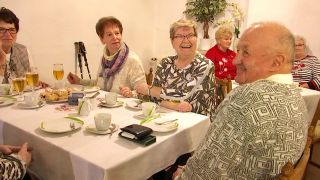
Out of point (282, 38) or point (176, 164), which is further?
point (176, 164)

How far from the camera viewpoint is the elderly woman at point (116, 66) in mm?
2482

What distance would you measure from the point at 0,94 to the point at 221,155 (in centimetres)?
167

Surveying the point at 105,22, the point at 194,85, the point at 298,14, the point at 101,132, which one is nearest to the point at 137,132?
the point at 101,132

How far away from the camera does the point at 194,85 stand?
1964 mm

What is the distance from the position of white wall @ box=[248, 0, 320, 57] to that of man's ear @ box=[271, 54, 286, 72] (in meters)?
2.64

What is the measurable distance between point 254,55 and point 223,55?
252cm

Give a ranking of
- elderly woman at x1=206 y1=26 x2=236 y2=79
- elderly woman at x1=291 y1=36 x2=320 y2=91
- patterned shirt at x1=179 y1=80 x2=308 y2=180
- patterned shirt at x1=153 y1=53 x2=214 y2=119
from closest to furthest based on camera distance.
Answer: patterned shirt at x1=179 y1=80 x2=308 y2=180
patterned shirt at x1=153 y1=53 x2=214 y2=119
elderly woman at x1=291 y1=36 x2=320 y2=91
elderly woman at x1=206 y1=26 x2=236 y2=79

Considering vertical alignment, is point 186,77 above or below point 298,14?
below

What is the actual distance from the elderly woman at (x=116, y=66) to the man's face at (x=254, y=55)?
1401 millimetres

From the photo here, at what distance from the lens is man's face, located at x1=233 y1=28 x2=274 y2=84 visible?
1.08 metres

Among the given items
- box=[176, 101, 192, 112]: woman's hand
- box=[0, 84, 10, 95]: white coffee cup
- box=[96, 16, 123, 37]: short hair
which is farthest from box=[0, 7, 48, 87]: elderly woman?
box=[176, 101, 192, 112]: woman's hand

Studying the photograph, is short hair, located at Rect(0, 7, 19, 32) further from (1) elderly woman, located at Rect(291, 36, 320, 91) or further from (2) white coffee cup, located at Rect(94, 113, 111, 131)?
(1) elderly woman, located at Rect(291, 36, 320, 91)

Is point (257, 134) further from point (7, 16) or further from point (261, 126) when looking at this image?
point (7, 16)

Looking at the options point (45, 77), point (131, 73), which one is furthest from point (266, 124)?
point (45, 77)
